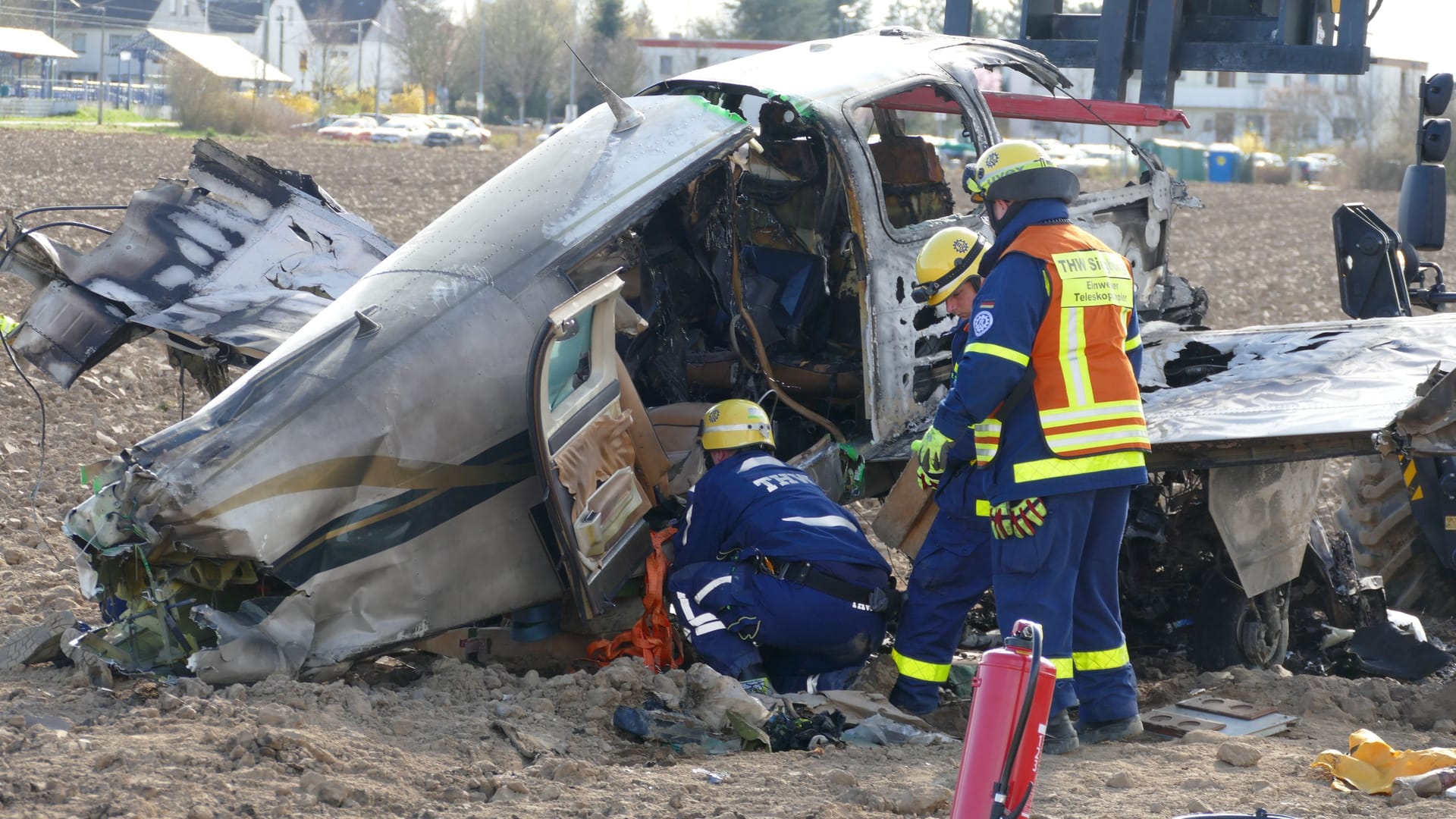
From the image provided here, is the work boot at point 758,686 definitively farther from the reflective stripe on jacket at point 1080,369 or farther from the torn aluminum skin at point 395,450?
the reflective stripe on jacket at point 1080,369

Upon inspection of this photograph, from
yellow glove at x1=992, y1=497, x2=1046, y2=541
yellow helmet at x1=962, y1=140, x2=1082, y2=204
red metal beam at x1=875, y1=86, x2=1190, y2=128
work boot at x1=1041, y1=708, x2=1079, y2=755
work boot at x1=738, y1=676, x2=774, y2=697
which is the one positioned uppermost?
red metal beam at x1=875, y1=86, x2=1190, y2=128

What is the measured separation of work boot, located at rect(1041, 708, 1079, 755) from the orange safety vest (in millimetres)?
822

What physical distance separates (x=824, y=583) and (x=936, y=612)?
1.39ft

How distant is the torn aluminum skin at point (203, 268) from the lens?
638 cm

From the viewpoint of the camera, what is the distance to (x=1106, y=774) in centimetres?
466

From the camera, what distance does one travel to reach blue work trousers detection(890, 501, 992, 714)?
18.6 feet

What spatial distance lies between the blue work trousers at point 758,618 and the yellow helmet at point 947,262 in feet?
3.57

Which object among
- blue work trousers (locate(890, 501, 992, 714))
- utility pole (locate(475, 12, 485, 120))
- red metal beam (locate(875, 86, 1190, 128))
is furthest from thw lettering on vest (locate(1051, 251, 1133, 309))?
utility pole (locate(475, 12, 485, 120))

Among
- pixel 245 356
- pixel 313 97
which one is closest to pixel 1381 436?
pixel 245 356

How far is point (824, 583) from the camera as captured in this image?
5711 mm

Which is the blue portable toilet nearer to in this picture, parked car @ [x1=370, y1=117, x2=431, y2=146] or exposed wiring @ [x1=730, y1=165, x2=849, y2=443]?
parked car @ [x1=370, y1=117, x2=431, y2=146]

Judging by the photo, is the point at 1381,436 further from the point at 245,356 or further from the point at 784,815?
the point at 245,356

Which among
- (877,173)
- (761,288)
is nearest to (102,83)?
(761,288)

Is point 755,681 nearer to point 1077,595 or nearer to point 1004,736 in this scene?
point 1077,595
